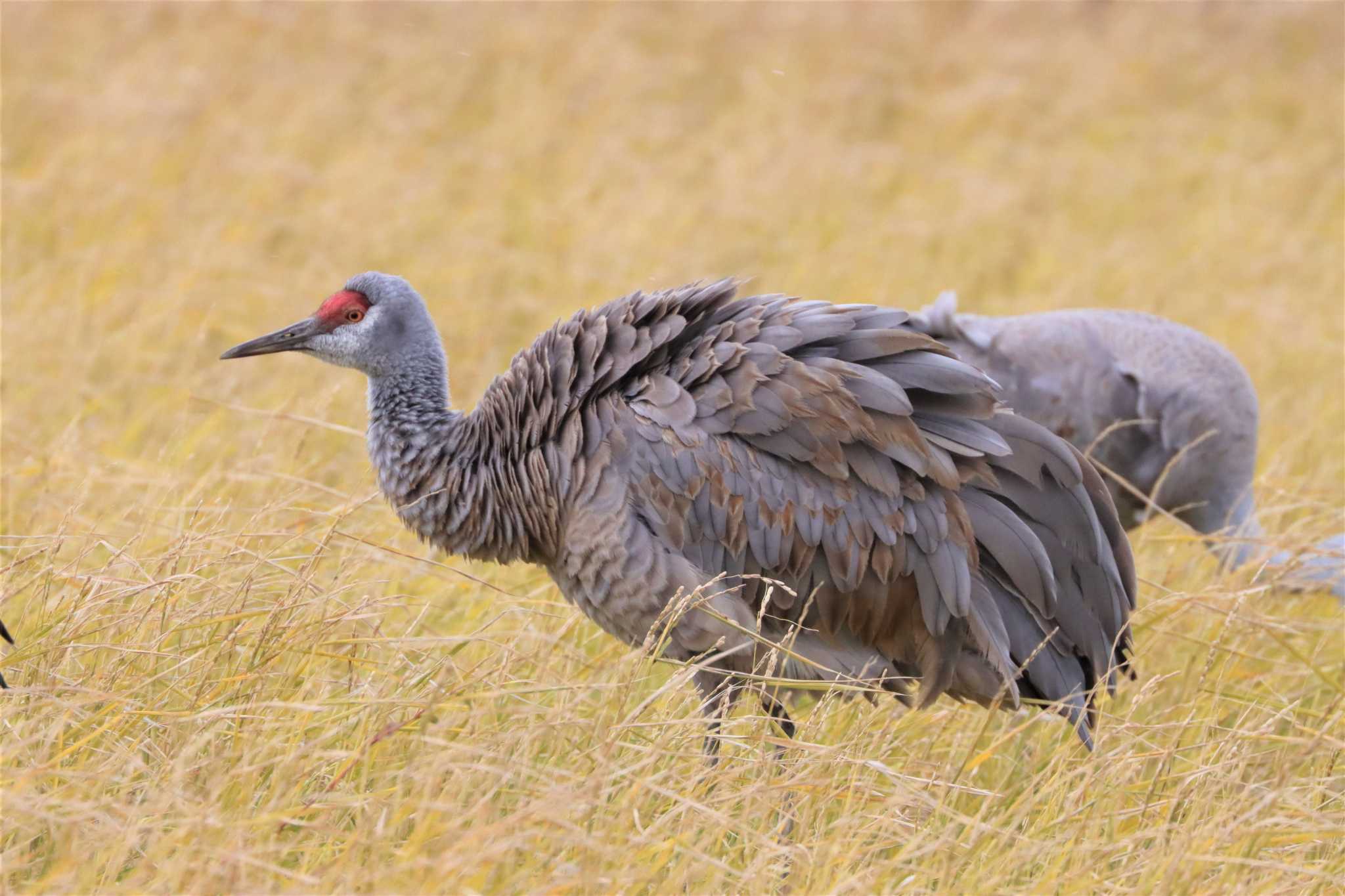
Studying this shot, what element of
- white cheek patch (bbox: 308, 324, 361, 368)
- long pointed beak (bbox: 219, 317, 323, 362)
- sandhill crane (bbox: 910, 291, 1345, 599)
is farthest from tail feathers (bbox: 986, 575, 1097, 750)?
long pointed beak (bbox: 219, 317, 323, 362)

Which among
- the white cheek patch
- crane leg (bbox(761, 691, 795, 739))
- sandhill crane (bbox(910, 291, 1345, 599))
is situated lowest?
crane leg (bbox(761, 691, 795, 739))

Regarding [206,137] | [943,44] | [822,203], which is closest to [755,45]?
[943,44]

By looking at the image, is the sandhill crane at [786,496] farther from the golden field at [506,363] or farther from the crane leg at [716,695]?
the golden field at [506,363]

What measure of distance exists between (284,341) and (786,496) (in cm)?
139

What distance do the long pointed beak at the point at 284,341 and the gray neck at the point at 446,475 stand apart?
0.22m

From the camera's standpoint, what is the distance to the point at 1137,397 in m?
5.23

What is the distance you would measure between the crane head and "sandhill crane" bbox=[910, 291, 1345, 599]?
1861 mm

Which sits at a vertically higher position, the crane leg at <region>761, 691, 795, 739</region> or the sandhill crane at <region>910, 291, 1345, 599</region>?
the sandhill crane at <region>910, 291, 1345, 599</region>

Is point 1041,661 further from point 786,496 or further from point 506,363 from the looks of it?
point 506,363

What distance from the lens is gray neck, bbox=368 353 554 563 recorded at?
3.68 metres

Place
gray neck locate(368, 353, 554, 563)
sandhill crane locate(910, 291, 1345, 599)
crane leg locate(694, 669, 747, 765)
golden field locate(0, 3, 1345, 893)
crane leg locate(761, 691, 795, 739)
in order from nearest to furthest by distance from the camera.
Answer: golden field locate(0, 3, 1345, 893), crane leg locate(694, 669, 747, 765), crane leg locate(761, 691, 795, 739), gray neck locate(368, 353, 554, 563), sandhill crane locate(910, 291, 1345, 599)

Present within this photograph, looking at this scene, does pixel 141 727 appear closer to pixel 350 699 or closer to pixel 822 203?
pixel 350 699

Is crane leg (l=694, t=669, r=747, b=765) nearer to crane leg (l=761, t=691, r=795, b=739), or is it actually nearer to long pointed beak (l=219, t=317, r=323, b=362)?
crane leg (l=761, t=691, r=795, b=739)

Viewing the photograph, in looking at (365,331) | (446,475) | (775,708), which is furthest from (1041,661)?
(365,331)
